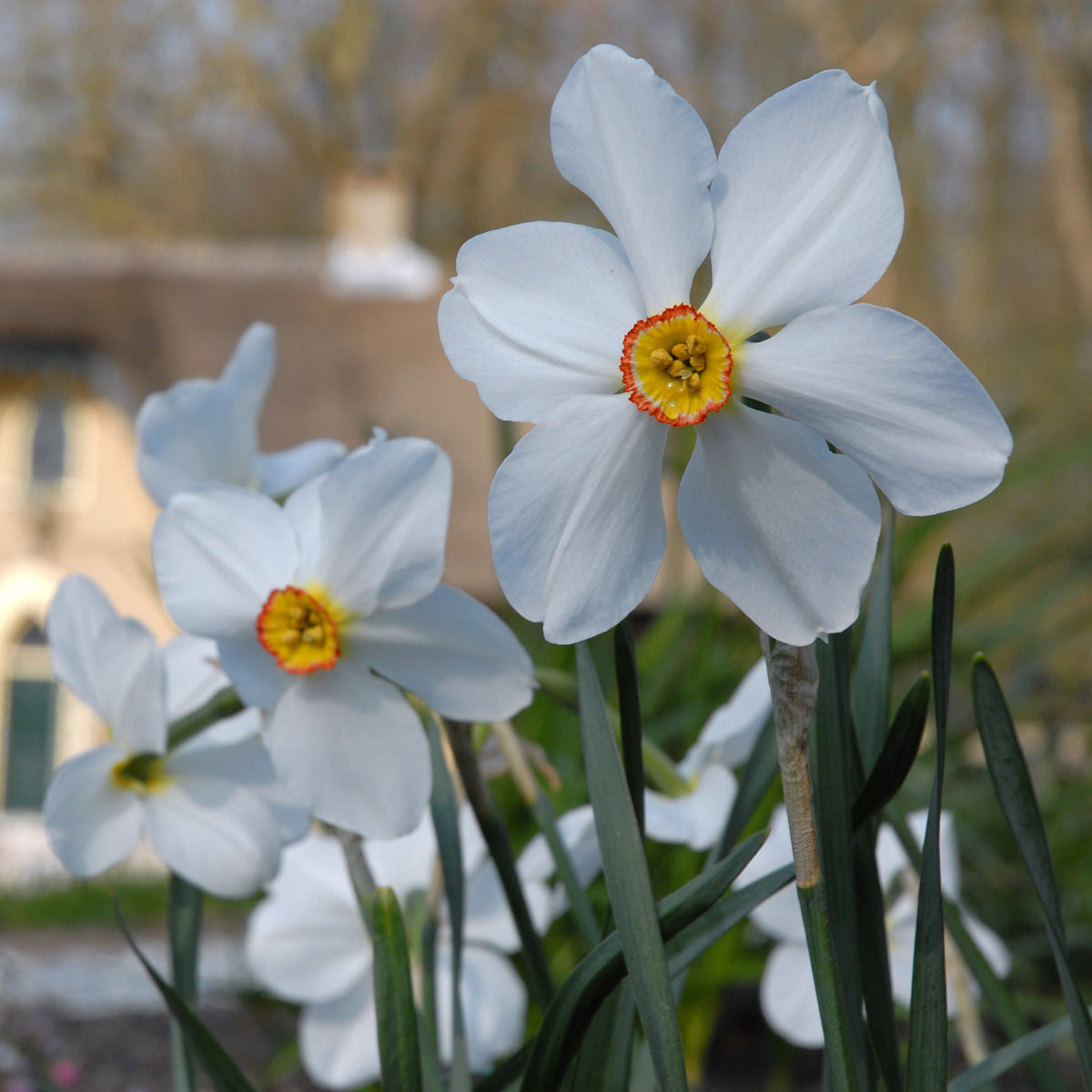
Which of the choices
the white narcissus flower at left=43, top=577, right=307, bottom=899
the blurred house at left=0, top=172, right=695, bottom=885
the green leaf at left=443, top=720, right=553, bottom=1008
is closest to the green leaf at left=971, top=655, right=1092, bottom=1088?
the green leaf at left=443, top=720, right=553, bottom=1008

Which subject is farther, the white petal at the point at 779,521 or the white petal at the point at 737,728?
the white petal at the point at 737,728

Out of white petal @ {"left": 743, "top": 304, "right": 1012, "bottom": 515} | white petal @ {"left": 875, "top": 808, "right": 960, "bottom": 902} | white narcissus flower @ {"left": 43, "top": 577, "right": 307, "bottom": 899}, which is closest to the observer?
white petal @ {"left": 743, "top": 304, "right": 1012, "bottom": 515}

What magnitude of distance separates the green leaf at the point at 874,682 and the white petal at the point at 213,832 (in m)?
0.30

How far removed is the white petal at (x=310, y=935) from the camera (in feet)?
2.86

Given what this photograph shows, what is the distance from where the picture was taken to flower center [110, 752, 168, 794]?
0.61 metres

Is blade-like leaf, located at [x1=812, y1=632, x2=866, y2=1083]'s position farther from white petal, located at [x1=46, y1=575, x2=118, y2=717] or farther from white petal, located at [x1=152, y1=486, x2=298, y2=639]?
white petal, located at [x1=46, y1=575, x2=118, y2=717]

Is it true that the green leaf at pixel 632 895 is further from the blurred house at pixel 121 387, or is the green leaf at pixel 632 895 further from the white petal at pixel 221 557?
the blurred house at pixel 121 387

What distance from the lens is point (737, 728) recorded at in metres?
0.61

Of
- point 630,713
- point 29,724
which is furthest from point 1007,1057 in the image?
point 29,724

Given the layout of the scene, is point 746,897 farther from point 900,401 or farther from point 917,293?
point 917,293

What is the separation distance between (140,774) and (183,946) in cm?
11

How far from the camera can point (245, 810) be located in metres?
0.59

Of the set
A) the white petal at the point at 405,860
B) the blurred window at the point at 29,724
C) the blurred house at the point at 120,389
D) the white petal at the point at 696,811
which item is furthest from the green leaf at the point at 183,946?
the blurred window at the point at 29,724

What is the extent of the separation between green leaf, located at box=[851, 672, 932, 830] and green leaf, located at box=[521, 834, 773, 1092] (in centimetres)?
5
